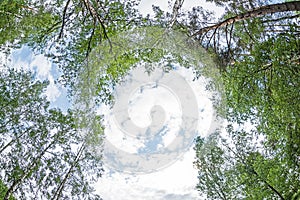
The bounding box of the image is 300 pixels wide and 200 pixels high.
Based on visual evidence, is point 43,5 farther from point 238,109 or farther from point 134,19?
point 238,109

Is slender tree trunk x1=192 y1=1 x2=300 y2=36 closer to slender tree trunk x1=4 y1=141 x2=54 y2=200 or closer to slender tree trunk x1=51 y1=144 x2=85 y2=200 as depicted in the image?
slender tree trunk x1=51 y1=144 x2=85 y2=200

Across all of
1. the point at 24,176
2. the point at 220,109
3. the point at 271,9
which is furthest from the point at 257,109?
the point at 24,176

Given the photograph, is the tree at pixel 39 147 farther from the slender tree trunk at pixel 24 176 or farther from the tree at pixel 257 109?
the tree at pixel 257 109

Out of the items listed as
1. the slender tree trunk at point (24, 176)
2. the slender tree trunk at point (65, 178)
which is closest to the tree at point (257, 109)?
the slender tree trunk at point (65, 178)

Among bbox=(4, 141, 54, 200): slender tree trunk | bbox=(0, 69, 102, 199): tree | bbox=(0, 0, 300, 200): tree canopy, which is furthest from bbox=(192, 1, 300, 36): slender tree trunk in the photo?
bbox=(4, 141, 54, 200): slender tree trunk

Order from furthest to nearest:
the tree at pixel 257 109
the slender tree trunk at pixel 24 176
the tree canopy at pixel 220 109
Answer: the slender tree trunk at pixel 24 176
the tree canopy at pixel 220 109
the tree at pixel 257 109

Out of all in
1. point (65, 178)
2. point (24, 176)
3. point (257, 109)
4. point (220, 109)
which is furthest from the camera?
point (65, 178)

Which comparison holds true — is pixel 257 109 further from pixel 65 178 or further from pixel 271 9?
pixel 65 178

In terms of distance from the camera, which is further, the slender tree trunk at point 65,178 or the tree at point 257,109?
the slender tree trunk at point 65,178

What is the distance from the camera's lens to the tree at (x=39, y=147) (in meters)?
9.27

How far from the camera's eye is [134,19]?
21.1ft

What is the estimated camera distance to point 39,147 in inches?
384

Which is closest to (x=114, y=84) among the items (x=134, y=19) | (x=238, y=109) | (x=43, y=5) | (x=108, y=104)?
(x=108, y=104)

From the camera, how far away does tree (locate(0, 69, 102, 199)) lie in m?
9.27
